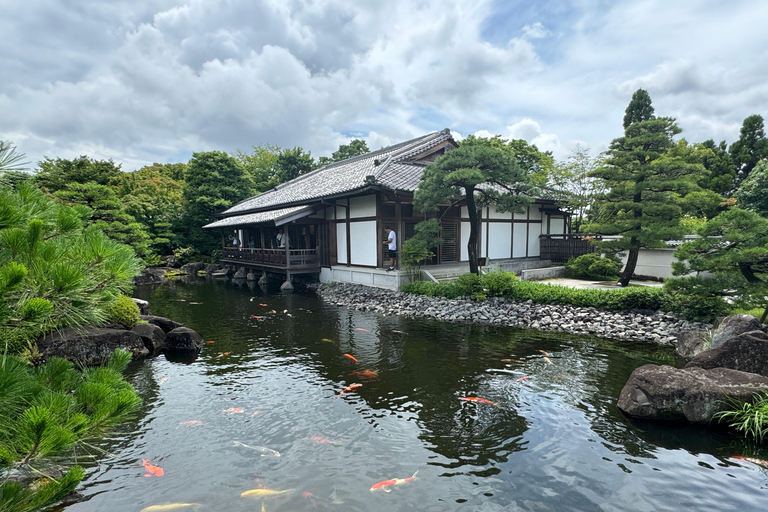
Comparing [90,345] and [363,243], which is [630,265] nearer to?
[363,243]

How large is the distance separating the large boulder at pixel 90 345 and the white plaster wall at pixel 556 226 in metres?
18.1

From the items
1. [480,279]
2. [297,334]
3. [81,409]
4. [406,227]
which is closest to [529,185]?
[480,279]

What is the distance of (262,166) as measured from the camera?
4303 centimetres

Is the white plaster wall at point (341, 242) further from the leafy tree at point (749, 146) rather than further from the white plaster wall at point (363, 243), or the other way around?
the leafy tree at point (749, 146)

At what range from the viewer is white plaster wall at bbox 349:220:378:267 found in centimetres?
1512

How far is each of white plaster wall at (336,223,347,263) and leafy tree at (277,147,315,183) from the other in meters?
19.5

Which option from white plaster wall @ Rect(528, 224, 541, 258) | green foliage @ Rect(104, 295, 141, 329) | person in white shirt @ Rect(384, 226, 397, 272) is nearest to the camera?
green foliage @ Rect(104, 295, 141, 329)

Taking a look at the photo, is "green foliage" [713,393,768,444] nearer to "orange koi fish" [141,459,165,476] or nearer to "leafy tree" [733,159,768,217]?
"orange koi fish" [141,459,165,476]

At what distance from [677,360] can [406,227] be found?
978 centimetres

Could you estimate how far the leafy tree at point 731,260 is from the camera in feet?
25.7

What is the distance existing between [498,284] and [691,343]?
498cm

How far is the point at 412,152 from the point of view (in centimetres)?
1784

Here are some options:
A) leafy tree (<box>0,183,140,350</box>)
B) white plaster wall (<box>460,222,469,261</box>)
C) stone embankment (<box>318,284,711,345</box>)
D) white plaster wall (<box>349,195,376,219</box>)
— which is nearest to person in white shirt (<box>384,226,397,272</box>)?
white plaster wall (<box>349,195,376,219</box>)

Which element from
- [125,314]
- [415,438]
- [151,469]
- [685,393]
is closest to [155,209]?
[125,314]
